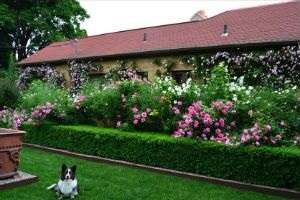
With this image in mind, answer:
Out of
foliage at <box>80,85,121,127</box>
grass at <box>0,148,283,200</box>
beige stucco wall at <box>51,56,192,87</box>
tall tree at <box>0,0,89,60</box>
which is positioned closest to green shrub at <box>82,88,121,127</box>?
foliage at <box>80,85,121,127</box>

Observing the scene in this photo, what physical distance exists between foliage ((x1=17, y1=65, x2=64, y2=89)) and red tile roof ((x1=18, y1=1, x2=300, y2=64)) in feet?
1.54

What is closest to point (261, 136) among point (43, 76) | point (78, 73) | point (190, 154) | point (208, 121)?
point (208, 121)

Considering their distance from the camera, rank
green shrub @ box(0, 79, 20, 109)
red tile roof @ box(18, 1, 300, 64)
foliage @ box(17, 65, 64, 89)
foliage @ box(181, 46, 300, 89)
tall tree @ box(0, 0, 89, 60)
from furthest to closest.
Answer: tall tree @ box(0, 0, 89, 60) → foliage @ box(17, 65, 64, 89) → green shrub @ box(0, 79, 20, 109) → red tile roof @ box(18, 1, 300, 64) → foliage @ box(181, 46, 300, 89)

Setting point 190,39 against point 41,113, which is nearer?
point 41,113

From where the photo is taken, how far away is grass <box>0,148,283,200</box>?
20.0 feet

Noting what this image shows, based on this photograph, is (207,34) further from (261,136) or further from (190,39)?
(261,136)

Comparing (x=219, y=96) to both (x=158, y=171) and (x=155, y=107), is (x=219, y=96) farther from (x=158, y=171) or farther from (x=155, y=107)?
(x=158, y=171)

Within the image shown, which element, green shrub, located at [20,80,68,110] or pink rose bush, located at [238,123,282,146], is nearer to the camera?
pink rose bush, located at [238,123,282,146]

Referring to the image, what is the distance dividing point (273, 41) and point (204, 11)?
9.80 m

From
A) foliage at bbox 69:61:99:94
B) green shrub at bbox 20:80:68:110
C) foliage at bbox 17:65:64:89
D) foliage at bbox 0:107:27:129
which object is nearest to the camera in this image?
foliage at bbox 0:107:27:129

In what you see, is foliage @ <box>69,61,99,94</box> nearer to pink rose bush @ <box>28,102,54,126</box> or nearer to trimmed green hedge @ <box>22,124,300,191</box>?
pink rose bush @ <box>28,102,54,126</box>

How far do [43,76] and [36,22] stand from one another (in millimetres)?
9644

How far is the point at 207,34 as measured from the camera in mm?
15117

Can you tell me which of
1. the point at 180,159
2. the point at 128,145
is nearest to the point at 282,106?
the point at 180,159
